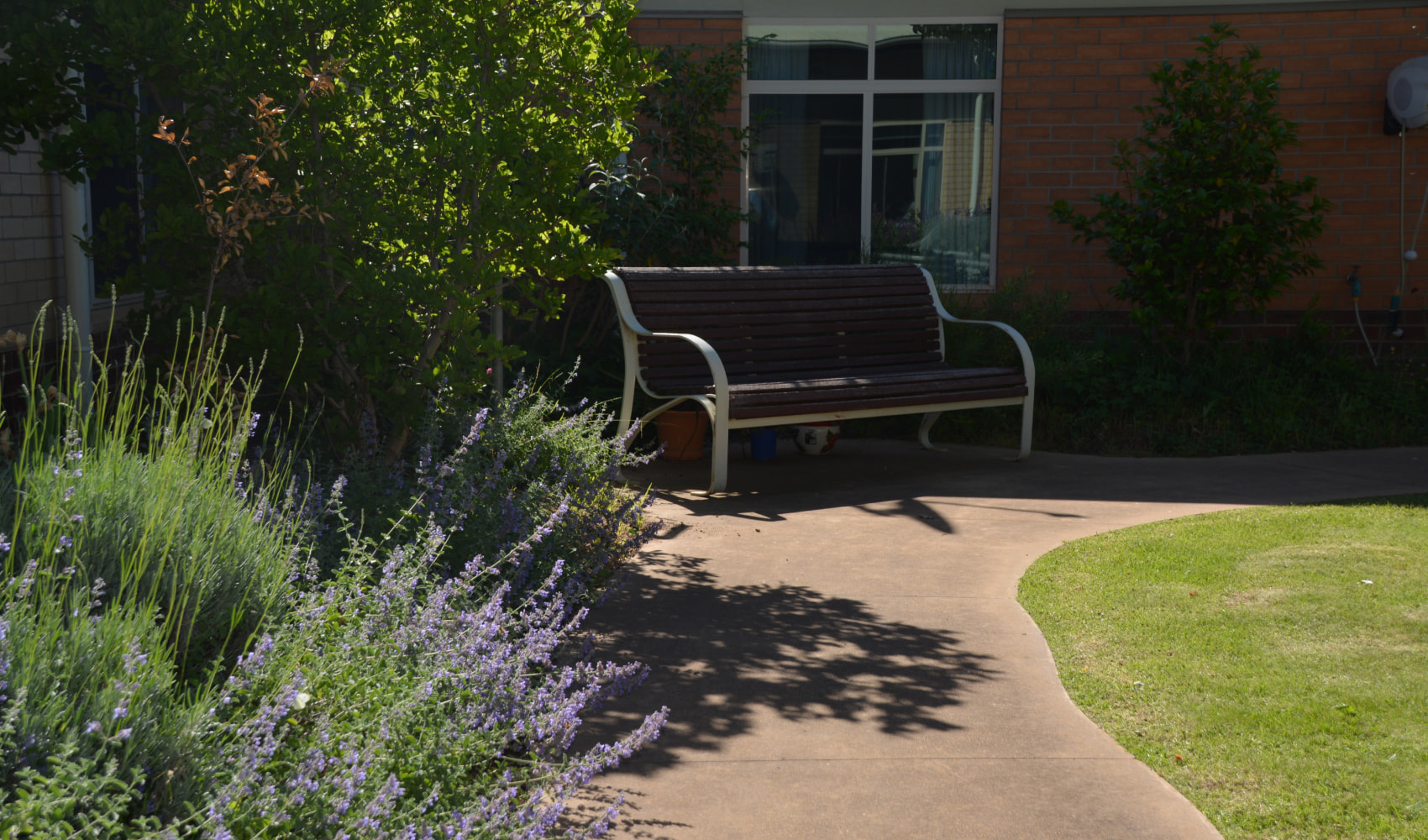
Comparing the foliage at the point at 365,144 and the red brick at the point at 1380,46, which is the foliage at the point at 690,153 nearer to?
the foliage at the point at 365,144

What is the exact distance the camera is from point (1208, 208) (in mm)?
8227

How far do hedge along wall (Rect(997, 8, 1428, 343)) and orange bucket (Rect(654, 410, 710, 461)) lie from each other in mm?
3647

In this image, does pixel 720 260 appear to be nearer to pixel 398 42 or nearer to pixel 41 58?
pixel 398 42

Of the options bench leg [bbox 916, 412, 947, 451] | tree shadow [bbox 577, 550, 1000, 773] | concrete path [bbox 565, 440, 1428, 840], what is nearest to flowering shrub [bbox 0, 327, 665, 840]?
tree shadow [bbox 577, 550, 1000, 773]

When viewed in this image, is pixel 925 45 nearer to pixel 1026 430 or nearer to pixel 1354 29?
pixel 1354 29

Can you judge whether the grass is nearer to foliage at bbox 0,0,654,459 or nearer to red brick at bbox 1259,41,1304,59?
foliage at bbox 0,0,654,459

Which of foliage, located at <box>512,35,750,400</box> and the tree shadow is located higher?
foliage, located at <box>512,35,750,400</box>

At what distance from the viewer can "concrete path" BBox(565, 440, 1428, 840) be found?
2.79m

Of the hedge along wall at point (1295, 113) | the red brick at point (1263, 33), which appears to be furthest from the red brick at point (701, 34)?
the red brick at point (1263, 33)

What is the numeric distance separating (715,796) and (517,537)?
4.59ft

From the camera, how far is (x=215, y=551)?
2.65 m

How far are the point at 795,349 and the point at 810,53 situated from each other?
3.16m

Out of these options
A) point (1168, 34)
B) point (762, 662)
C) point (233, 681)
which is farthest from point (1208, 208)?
point (233, 681)

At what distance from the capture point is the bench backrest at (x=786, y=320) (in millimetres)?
7254
